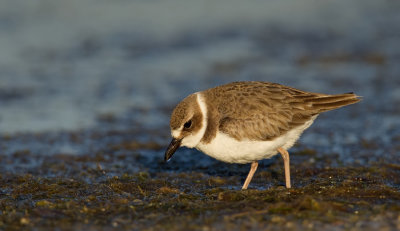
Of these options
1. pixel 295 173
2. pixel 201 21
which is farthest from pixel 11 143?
pixel 201 21

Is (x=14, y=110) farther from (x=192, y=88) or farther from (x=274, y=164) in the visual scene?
(x=274, y=164)

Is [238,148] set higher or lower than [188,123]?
lower

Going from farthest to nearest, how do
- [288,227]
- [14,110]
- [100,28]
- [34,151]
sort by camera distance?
1. [100,28]
2. [14,110]
3. [34,151]
4. [288,227]

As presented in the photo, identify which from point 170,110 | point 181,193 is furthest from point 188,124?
point 170,110

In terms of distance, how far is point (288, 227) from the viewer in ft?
20.8

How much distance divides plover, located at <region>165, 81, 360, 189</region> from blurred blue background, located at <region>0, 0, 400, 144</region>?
11.7 ft

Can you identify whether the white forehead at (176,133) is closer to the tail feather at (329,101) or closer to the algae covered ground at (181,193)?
the algae covered ground at (181,193)

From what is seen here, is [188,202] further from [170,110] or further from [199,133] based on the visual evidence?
[170,110]

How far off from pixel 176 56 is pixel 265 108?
30.8 ft

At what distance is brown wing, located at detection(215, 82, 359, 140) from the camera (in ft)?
26.3

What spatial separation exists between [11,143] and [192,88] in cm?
493

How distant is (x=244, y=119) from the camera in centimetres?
805

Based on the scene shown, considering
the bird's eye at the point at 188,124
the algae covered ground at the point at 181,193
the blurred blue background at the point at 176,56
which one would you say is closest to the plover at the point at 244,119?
the bird's eye at the point at 188,124

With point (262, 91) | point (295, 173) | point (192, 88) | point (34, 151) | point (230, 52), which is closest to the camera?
point (262, 91)
